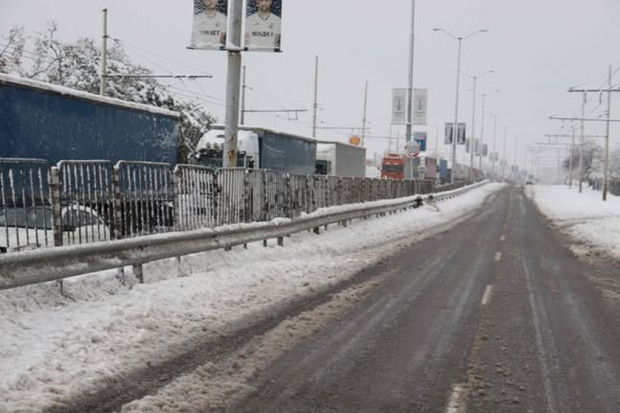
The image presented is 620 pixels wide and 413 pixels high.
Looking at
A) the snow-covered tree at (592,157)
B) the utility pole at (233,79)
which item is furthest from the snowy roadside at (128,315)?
the snow-covered tree at (592,157)

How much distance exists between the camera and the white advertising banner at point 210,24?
43.6 feet

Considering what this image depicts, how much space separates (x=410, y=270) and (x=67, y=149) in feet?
25.2

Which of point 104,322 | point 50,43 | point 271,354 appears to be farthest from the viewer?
point 50,43

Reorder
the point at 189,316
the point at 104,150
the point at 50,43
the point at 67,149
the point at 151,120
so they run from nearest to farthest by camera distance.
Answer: the point at 189,316 < the point at 67,149 < the point at 104,150 < the point at 151,120 < the point at 50,43

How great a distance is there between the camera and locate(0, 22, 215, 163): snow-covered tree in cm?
3962

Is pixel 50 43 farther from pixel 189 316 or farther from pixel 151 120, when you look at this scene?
pixel 189 316

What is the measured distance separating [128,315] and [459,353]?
11.7 feet

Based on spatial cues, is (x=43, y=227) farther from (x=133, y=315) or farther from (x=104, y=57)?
(x=104, y=57)

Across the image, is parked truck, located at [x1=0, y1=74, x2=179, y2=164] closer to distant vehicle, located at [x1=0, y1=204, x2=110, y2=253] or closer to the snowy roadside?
distant vehicle, located at [x1=0, y1=204, x2=110, y2=253]

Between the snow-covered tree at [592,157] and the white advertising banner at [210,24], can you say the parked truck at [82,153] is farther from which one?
the snow-covered tree at [592,157]

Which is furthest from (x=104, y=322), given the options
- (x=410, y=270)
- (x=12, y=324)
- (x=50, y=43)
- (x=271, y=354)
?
(x=50, y=43)

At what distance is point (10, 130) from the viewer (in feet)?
38.8

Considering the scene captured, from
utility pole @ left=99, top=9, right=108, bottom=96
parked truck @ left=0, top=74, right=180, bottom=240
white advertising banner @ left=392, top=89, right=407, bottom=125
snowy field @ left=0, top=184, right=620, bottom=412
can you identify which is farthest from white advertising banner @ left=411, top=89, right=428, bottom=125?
snowy field @ left=0, top=184, right=620, bottom=412

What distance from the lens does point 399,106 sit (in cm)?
3372
